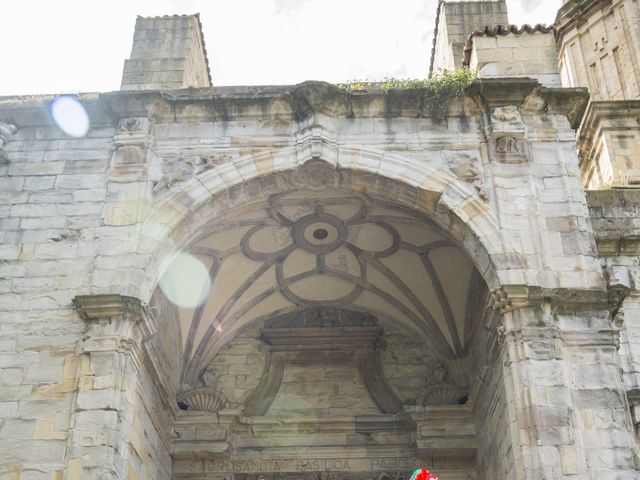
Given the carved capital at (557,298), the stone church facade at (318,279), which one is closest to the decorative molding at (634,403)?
the stone church facade at (318,279)

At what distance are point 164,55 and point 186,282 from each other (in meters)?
2.74

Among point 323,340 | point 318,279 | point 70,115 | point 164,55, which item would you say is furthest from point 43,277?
point 323,340

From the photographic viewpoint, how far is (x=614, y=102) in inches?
570

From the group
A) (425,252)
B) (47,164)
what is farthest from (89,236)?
(425,252)

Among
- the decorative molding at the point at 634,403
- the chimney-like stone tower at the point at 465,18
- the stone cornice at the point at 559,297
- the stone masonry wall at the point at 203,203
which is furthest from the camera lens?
the chimney-like stone tower at the point at 465,18

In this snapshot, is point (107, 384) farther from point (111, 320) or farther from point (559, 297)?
point (559, 297)

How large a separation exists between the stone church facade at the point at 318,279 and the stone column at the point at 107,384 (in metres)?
0.02

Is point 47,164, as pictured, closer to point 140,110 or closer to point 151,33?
point 140,110

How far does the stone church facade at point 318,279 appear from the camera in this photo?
7.91 metres

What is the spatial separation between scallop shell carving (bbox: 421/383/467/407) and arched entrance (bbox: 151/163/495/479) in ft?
0.06

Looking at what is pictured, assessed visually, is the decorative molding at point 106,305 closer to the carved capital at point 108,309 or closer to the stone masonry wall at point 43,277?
the carved capital at point 108,309

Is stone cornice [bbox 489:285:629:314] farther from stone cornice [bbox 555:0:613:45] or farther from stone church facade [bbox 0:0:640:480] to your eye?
stone cornice [bbox 555:0:613:45]

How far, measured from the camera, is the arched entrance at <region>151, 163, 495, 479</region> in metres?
10.5

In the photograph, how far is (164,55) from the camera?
10867mm
